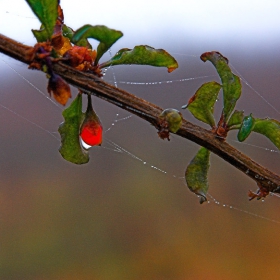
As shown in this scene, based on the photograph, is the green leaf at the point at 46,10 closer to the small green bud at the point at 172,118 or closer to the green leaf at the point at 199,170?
the small green bud at the point at 172,118

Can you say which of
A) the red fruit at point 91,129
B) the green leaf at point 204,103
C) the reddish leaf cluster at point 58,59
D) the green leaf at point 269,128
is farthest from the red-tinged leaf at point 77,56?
the green leaf at point 269,128

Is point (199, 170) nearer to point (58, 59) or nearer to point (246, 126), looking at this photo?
point (246, 126)

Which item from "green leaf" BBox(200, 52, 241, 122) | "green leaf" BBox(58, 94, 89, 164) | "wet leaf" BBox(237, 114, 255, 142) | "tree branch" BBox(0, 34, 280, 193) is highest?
"green leaf" BBox(200, 52, 241, 122)

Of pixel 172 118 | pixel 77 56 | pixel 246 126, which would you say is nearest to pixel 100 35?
pixel 77 56

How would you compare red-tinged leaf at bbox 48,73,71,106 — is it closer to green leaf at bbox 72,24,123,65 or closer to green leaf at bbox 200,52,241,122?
green leaf at bbox 72,24,123,65

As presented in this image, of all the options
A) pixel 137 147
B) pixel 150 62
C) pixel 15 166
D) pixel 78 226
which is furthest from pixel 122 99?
pixel 15 166

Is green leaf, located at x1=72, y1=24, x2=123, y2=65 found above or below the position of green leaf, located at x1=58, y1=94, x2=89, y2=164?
above

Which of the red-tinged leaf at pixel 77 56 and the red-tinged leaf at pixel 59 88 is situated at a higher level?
the red-tinged leaf at pixel 77 56

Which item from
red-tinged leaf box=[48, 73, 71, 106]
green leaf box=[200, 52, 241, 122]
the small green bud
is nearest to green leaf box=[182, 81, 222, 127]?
green leaf box=[200, 52, 241, 122]
